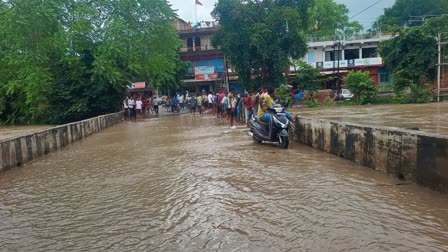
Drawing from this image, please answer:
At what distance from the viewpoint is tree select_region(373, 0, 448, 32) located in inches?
1940

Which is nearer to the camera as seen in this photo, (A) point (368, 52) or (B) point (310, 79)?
(B) point (310, 79)

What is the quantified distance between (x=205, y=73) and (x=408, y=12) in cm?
2910

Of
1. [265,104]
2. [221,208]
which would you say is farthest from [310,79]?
[221,208]

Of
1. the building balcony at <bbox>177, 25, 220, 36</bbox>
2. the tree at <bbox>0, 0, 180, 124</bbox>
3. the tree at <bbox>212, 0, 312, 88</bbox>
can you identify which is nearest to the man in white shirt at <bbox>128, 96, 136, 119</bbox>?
the tree at <bbox>0, 0, 180, 124</bbox>

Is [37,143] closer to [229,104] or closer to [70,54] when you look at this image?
[229,104]

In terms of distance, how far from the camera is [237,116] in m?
17.7

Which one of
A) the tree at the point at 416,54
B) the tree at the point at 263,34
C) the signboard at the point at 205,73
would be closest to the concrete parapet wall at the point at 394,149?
the tree at the point at 263,34

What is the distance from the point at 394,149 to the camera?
558cm

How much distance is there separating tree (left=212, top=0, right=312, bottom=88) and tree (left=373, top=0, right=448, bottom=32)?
23.3 m

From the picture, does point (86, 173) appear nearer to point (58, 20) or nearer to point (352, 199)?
point (352, 199)

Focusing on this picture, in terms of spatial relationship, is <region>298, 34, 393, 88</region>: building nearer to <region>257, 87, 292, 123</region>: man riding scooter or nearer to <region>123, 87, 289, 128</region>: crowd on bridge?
<region>123, 87, 289, 128</region>: crowd on bridge

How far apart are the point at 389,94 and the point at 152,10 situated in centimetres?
1871

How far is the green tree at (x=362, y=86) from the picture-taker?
2720 cm

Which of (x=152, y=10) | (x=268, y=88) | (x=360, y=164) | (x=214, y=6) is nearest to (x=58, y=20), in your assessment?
(x=152, y=10)
